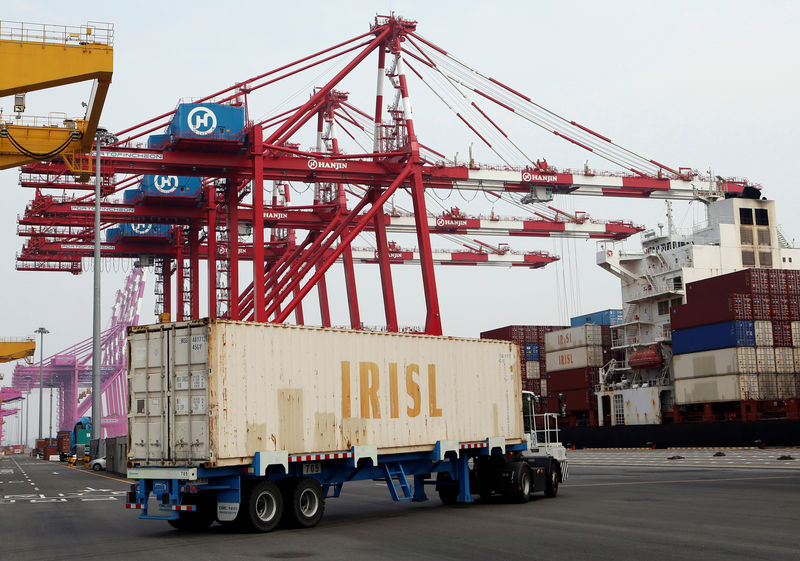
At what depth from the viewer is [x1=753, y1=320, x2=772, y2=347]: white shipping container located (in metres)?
50.6

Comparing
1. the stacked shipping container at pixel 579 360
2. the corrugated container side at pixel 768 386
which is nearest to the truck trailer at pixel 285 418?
the corrugated container side at pixel 768 386

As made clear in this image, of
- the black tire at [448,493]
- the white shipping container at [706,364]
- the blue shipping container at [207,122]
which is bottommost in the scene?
the black tire at [448,493]

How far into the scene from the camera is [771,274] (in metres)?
51.7

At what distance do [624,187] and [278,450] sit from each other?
3323 cm

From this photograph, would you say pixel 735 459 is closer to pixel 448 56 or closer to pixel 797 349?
pixel 797 349

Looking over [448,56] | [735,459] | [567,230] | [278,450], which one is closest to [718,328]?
[567,230]

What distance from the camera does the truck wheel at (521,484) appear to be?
2033 centimetres

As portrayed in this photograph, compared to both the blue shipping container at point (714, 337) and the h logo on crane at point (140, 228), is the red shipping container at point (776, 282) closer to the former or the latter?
the blue shipping container at point (714, 337)

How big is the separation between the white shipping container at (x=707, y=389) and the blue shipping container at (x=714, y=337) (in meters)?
1.80

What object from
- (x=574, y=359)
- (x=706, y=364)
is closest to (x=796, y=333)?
(x=706, y=364)

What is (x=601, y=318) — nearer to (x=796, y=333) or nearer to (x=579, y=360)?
(x=579, y=360)

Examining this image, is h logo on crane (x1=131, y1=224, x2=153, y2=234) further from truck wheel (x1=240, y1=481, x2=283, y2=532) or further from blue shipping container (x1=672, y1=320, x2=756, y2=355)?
truck wheel (x1=240, y1=481, x2=283, y2=532)

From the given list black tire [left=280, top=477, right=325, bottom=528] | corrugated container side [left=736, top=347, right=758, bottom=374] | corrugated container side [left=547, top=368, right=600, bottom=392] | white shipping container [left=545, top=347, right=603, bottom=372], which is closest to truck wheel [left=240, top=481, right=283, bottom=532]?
black tire [left=280, top=477, right=325, bottom=528]

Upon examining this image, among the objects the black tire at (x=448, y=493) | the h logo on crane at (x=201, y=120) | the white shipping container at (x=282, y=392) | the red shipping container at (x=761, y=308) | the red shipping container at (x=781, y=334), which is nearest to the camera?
the white shipping container at (x=282, y=392)
